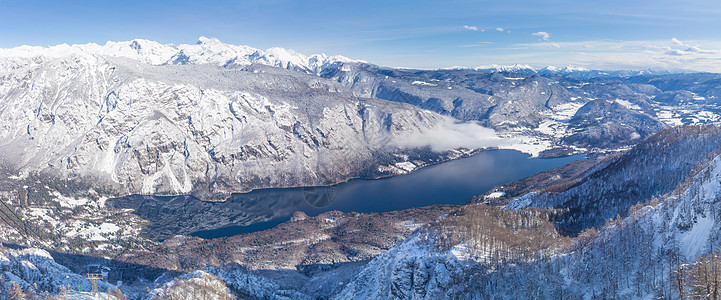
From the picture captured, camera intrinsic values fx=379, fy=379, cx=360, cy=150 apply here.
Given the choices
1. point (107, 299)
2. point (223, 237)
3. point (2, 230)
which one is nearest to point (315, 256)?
point (223, 237)

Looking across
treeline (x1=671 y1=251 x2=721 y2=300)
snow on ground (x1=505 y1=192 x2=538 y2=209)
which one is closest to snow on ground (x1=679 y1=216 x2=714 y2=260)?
treeline (x1=671 y1=251 x2=721 y2=300)

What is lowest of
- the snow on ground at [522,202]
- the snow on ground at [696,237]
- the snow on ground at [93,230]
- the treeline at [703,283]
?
the snow on ground at [93,230]

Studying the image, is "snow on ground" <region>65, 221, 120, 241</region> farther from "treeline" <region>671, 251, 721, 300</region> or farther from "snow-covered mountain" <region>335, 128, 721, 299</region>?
"treeline" <region>671, 251, 721, 300</region>

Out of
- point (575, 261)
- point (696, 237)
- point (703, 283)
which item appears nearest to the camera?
point (703, 283)

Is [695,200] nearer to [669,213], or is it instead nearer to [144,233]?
[669,213]

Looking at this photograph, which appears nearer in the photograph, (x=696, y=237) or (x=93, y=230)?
(x=696, y=237)

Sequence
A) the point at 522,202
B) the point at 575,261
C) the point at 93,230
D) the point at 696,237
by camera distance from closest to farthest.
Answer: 1. the point at 696,237
2. the point at 575,261
3. the point at 522,202
4. the point at 93,230

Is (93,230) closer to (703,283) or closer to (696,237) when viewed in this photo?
(703,283)

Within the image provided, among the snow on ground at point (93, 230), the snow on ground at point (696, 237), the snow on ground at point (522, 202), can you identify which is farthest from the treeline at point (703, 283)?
the snow on ground at point (93, 230)

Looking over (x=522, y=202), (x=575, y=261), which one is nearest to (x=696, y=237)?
(x=575, y=261)

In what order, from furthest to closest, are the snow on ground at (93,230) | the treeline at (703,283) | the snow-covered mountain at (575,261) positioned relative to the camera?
the snow on ground at (93,230)
the snow-covered mountain at (575,261)
the treeline at (703,283)

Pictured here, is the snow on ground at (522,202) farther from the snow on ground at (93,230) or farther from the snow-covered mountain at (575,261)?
the snow on ground at (93,230)
